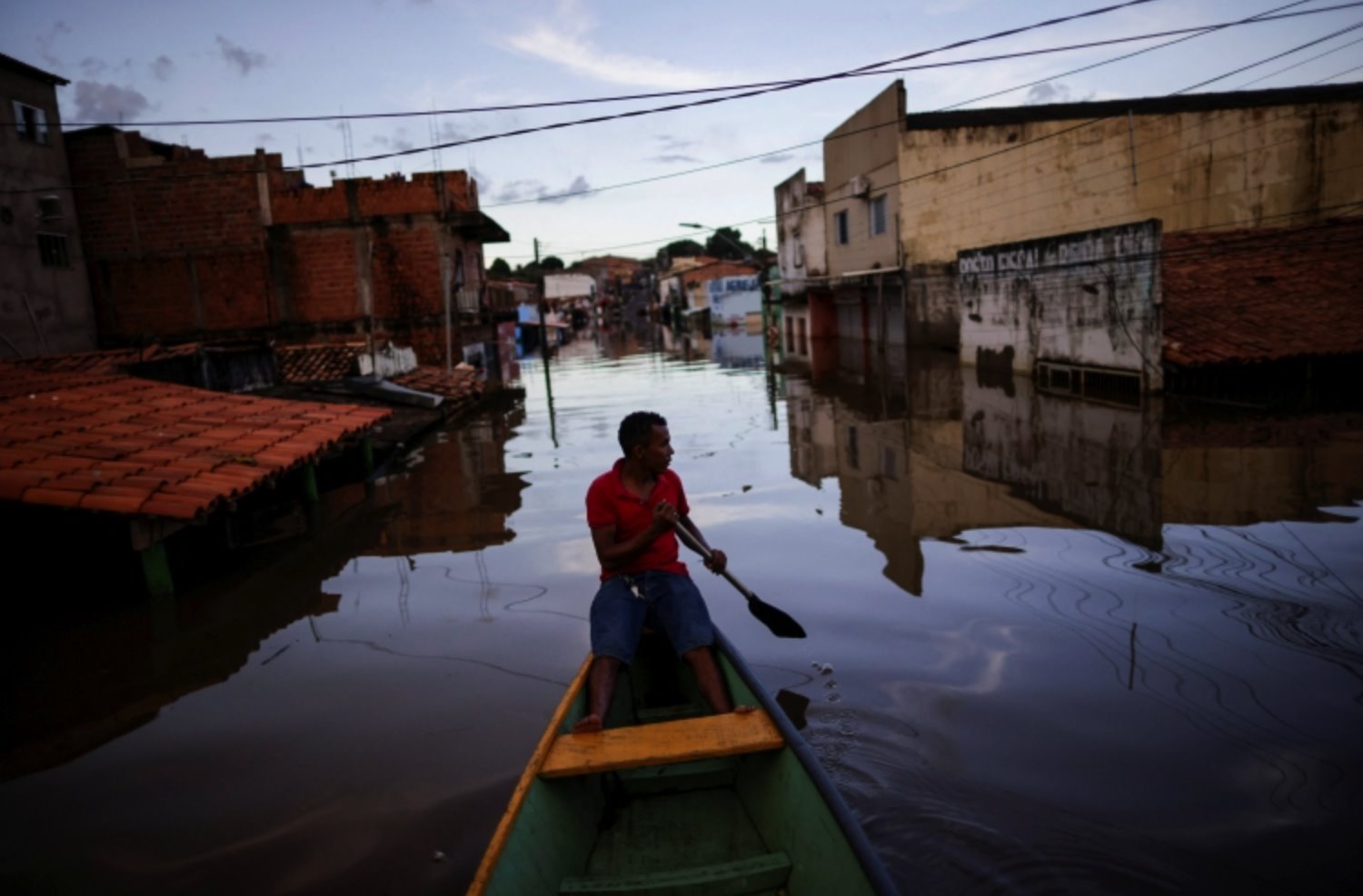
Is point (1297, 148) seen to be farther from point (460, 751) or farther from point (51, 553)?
point (51, 553)

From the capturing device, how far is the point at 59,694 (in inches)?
240

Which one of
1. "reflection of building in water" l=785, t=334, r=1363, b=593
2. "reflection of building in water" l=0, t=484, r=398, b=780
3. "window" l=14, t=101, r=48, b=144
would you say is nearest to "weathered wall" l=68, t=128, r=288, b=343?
"window" l=14, t=101, r=48, b=144

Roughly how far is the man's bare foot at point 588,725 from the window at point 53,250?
1082 inches

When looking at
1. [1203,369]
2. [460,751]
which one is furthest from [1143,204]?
[460,751]

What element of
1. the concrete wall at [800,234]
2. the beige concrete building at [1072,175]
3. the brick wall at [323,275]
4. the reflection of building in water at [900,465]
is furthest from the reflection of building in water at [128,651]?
the concrete wall at [800,234]

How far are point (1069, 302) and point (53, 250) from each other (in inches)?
1072

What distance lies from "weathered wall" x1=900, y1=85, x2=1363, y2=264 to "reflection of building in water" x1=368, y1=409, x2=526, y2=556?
53.9ft

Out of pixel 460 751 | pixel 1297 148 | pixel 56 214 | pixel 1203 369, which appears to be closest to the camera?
pixel 460 751

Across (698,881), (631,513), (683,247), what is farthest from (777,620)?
(683,247)

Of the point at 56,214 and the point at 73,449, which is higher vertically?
the point at 56,214

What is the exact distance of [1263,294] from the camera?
16750 mm

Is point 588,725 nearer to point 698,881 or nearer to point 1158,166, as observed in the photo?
point 698,881

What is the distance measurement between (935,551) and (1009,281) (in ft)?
45.8

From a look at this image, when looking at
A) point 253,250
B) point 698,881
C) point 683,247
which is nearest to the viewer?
point 698,881
